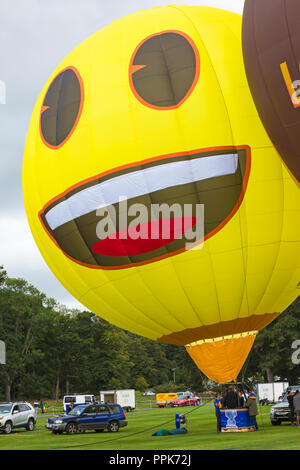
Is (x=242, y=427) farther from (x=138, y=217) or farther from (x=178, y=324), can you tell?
(x=138, y=217)

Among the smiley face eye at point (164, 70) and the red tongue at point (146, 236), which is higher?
the smiley face eye at point (164, 70)

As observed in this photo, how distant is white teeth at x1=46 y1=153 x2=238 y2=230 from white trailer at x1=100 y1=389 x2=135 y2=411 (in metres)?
35.6

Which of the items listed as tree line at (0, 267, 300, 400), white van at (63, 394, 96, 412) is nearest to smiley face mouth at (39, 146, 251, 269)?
white van at (63, 394, 96, 412)

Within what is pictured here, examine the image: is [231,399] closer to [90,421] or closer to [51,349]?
[90,421]

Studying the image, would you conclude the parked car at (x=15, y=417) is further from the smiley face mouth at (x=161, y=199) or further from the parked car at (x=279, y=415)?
the smiley face mouth at (x=161, y=199)

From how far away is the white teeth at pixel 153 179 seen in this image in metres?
11.5

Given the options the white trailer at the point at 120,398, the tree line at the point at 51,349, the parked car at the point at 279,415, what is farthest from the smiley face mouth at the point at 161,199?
the tree line at the point at 51,349

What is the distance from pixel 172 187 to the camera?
1166cm

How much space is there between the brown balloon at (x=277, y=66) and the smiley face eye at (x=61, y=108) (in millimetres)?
3886

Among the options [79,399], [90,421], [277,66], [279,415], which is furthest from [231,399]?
[79,399]

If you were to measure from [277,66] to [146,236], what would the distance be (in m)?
4.05

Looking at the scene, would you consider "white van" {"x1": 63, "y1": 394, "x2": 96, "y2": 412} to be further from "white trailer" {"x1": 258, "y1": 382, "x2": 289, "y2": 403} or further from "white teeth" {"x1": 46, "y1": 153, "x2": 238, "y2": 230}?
"white teeth" {"x1": 46, "y1": 153, "x2": 238, "y2": 230}
